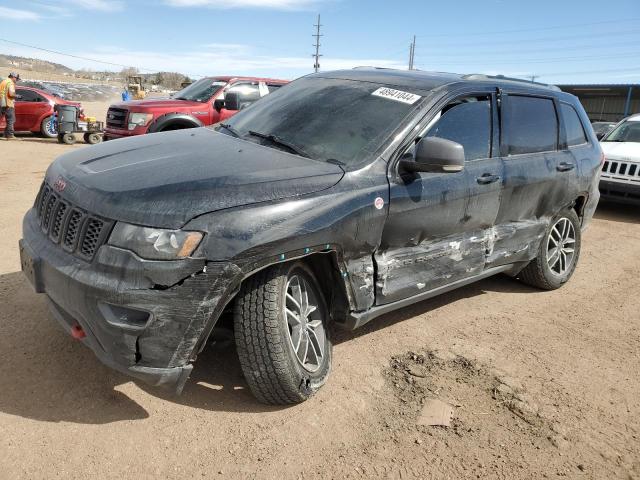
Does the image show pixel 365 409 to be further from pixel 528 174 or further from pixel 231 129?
pixel 528 174

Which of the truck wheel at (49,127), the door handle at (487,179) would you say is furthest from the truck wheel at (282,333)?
the truck wheel at (49,127)

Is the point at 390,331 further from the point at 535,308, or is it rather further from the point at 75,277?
the point at 75,277

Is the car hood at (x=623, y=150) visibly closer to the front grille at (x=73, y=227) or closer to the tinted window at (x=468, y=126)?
the tinted window at (x=468, y=126)

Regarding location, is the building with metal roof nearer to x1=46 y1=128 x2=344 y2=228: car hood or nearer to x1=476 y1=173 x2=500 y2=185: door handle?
x1=476 y1=173 x2=500 y2=185: door handle

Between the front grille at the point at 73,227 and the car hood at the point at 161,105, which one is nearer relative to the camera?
the front grille at the point at 73,227

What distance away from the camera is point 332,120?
3453mm

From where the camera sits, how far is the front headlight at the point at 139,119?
10.2 m

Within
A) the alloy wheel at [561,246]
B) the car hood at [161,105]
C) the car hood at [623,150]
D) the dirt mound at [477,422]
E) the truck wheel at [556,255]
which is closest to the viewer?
the dirt mound at [477,422]

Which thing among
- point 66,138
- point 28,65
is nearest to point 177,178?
point 66,138

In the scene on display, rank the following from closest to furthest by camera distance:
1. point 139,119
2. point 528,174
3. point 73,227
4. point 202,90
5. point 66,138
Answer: point 73,227 < point 528,174 < point 139,119 < point 202,90 < point 66,138

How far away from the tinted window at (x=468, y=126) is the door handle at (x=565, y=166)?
1.06 meters

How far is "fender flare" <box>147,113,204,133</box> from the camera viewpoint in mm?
9922

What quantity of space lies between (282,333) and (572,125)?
3.76 metres

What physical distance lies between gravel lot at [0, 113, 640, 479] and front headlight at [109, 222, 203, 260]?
0.95m
